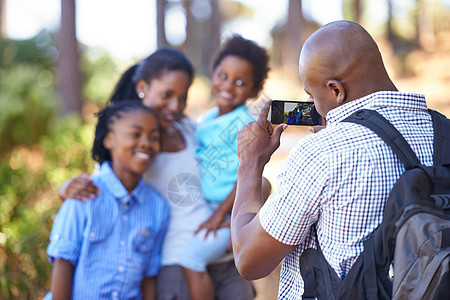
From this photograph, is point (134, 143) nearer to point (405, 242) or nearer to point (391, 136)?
point (391, 136)

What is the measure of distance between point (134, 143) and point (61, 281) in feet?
2.73

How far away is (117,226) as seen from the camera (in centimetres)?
279

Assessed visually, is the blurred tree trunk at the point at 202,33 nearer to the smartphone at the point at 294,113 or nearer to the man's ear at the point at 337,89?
the smartphone at the point at 294,113

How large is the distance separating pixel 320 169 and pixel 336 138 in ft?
0.36

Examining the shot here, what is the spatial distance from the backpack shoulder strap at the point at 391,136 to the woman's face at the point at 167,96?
1576 millimetres

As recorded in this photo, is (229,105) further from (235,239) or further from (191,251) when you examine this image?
(235,239)

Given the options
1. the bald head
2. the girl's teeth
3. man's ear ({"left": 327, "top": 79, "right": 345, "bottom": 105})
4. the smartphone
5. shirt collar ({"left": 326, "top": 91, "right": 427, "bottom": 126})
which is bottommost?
the girl's teeth

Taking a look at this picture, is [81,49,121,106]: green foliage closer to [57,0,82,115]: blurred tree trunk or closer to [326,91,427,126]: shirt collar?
[57,0,82,115]: blurred tree trunk

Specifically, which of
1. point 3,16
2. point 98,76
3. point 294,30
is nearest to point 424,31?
point 294,30

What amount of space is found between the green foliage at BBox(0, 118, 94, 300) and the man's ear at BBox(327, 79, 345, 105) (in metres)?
3.36

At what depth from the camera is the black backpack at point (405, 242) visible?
137 cm

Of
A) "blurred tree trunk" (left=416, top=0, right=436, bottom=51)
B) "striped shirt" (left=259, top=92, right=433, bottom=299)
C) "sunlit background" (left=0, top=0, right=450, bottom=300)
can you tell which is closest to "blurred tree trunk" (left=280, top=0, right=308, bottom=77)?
"sunlit background" (left=0, top=0, right=450, bottom=300)

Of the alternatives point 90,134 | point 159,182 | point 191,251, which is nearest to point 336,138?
point 191,251

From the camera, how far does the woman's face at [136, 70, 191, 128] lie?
2.96 meters
